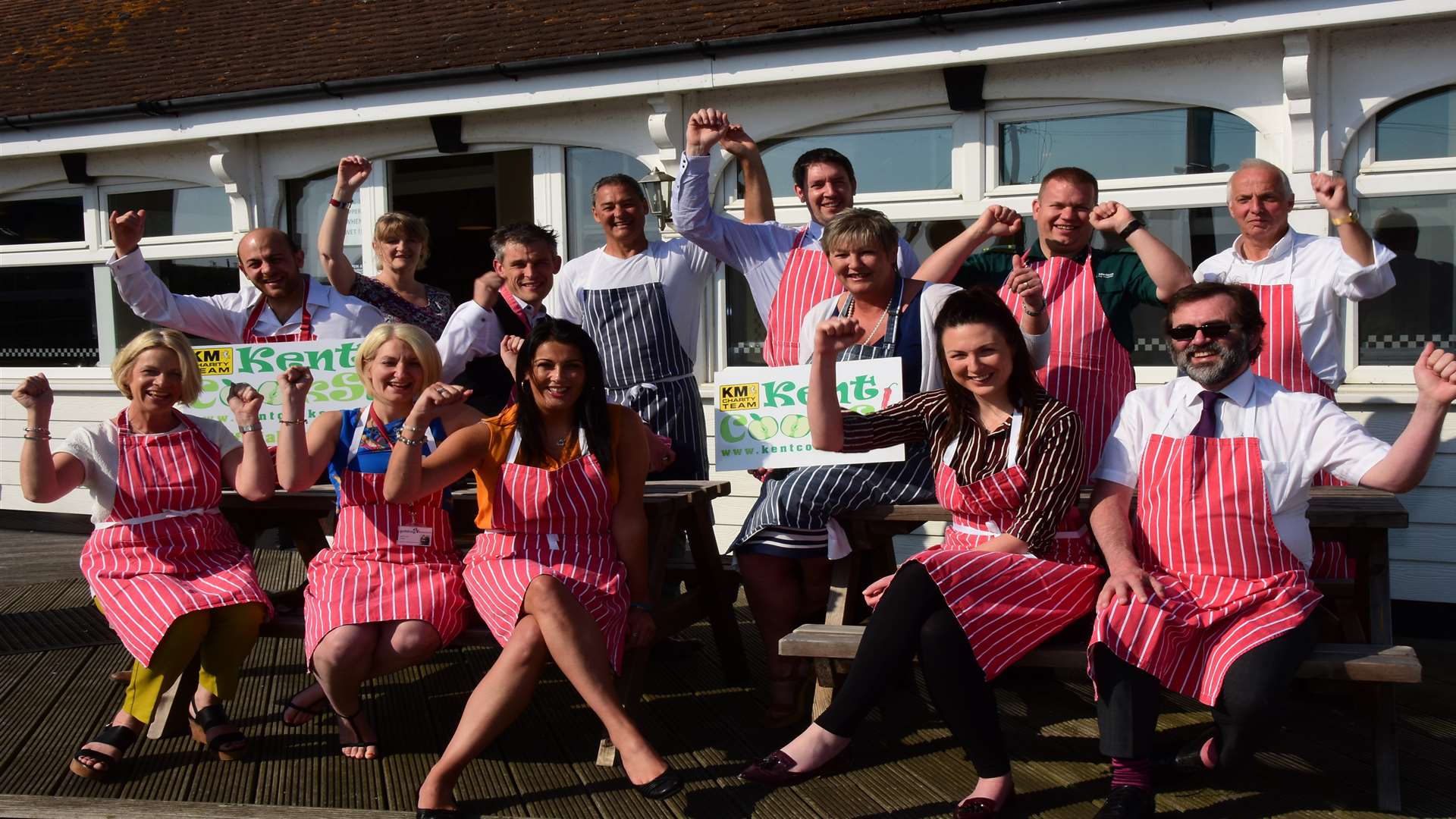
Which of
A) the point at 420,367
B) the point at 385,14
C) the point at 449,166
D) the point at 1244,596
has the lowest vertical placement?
the point at 1244,596

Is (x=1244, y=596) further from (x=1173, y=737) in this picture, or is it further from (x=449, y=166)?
(x=449, y=166)

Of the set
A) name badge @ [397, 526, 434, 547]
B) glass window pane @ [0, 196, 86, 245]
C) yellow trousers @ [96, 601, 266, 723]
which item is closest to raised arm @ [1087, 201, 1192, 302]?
name badge @ [397, 526, 434, 547]

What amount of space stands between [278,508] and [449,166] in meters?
3.34

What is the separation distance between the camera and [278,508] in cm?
454

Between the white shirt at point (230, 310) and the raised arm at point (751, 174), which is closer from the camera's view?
the raised arm at point (751, 174)

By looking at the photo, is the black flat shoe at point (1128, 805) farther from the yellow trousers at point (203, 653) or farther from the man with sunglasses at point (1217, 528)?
the yellow trousers at point (203, 653)

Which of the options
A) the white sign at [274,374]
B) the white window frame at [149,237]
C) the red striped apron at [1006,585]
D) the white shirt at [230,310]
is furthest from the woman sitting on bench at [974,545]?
the white window frame at [149,237]

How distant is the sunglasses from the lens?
3307mm

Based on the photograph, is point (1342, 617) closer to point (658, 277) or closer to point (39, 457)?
point (658, 277)

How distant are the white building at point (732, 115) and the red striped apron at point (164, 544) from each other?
291 centimetres

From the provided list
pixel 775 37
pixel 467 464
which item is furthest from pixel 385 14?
pixel 467 464

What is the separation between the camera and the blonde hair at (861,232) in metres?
3.90

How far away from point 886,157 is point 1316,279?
8.71ft

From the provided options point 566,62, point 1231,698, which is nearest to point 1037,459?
point 1231,698
